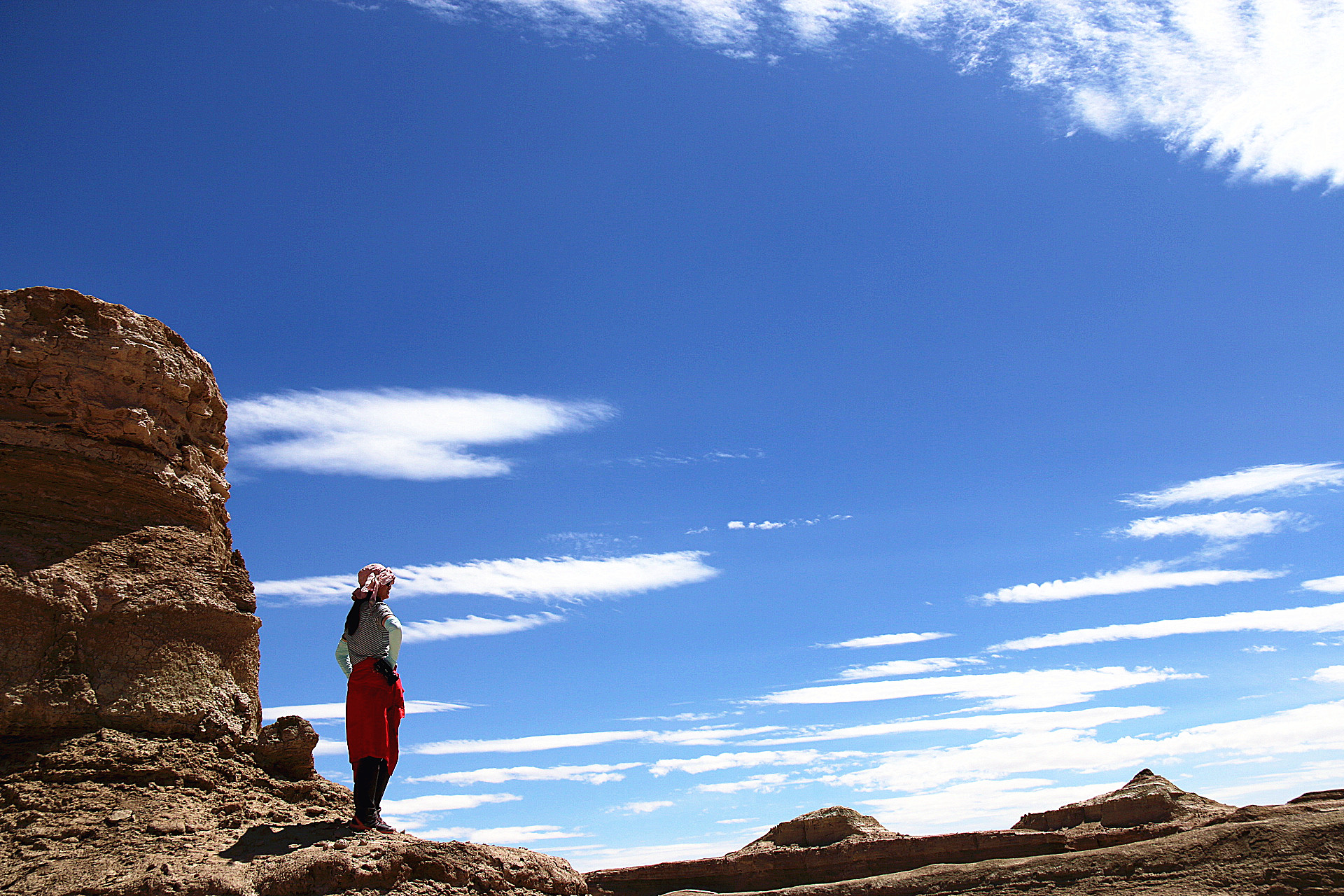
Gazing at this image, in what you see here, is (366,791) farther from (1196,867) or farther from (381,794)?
(1196,867)

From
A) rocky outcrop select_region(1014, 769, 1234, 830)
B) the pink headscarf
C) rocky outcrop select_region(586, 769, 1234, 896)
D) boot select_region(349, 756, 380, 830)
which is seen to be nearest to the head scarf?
the pink headscarf

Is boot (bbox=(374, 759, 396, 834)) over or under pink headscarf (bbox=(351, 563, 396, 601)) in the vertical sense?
under

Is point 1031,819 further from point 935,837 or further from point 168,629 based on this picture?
point 168,629

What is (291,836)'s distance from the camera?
5781 millimetres

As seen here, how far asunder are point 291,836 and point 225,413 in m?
4.04

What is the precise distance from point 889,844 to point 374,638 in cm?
1347

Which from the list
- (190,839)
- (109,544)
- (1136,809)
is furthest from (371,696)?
(1136,809)

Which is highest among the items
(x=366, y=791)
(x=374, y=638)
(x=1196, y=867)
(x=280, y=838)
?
(x=374, y=638)

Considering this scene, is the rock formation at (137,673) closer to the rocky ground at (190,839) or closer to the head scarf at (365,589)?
the rocky ground at (190,839)

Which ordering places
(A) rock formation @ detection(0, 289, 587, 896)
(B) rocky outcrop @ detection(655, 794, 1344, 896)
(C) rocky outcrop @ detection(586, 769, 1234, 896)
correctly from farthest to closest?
1. (C) rocky outcrop @ detection(586, 769, 1234, 896)
2. (B) rocky outcrop @ detection(655, 794, 1344, 896)
3. (A) rock formation @ detection(0, 289, 587, 896)

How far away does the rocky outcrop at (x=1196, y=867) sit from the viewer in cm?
958

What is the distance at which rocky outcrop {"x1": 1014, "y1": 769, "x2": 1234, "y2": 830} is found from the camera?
15.6m

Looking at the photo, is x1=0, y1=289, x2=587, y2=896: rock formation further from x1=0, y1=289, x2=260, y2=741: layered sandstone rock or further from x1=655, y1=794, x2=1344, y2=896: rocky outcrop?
x1=655, y1=794, x2=1344, y2=896: rocky outcrop

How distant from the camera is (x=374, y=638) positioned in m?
6.52
